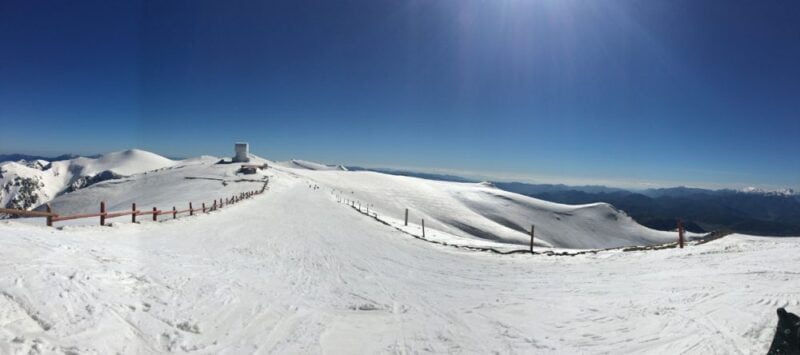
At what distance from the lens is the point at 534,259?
56.6 ft

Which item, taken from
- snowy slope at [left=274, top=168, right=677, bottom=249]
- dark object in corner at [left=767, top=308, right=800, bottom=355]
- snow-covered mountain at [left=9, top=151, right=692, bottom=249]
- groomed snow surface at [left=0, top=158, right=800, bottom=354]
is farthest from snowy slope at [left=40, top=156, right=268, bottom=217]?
dark object in corner at [left=767, top=308, right=800, bottom=355]

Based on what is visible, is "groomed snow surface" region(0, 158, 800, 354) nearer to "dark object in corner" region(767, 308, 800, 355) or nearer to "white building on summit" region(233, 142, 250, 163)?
"dark object in corner" region(767, 308, 800, 355)

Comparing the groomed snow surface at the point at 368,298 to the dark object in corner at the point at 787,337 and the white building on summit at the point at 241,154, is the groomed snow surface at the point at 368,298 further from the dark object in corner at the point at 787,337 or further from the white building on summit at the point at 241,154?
the white building on summit at the point at 241,154

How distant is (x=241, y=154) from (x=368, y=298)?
13829 cm

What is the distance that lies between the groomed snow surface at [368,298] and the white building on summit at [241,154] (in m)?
125

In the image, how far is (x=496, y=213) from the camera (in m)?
98.1

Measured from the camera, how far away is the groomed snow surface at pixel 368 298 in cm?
704

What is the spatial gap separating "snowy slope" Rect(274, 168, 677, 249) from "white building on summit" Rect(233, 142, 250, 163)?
41.2 meters

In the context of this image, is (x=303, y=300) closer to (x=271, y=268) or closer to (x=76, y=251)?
(x=271, y=268)

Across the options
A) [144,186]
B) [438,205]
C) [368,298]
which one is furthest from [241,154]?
[368,298]

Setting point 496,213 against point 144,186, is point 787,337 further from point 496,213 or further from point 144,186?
point 144,186

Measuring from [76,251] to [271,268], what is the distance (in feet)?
17.4

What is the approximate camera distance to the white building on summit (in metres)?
136

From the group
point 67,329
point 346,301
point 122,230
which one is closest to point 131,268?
point 67,329
